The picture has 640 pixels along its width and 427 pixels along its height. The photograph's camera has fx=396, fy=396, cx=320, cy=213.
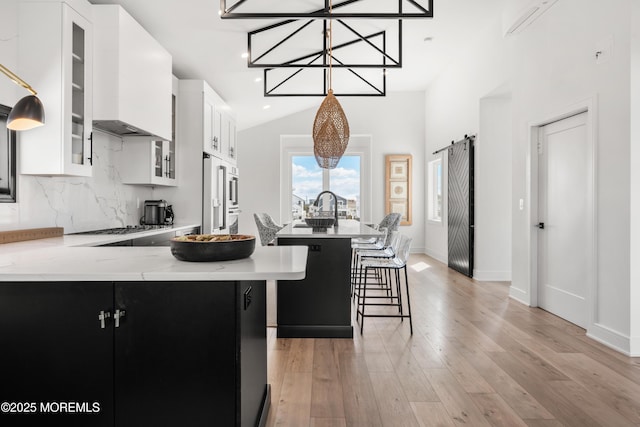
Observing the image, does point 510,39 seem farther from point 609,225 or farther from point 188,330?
point 188,330

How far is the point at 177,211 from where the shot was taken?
488 centimetres

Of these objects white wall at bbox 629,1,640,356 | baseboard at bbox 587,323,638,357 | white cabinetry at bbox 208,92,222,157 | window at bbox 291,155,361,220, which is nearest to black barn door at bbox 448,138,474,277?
window at bbox 291,155,361,220

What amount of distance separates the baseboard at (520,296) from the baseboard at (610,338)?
1031 mm

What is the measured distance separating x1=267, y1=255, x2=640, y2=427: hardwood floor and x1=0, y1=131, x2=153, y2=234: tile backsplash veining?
75.5 inches

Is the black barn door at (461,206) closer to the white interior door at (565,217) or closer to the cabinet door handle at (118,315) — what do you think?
the white interior door at (565,217)

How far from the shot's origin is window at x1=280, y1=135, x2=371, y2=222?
854 centimetres

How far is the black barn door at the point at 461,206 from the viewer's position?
18.6ft

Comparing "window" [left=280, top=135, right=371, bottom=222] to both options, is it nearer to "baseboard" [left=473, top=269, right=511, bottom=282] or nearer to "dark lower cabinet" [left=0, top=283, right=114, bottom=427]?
"baseboard" [left=473, top=269, right=511, bottom=282]

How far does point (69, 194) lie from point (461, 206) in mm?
5079

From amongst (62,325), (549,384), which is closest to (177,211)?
(62,325)

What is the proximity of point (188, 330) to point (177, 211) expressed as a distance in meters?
3.73

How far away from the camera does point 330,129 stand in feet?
12.9

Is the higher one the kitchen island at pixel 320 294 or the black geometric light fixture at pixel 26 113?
the black geometric light fixture at pixel 26 113

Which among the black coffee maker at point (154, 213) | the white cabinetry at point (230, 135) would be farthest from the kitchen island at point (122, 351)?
the white cabinetry at point (230, 135)
